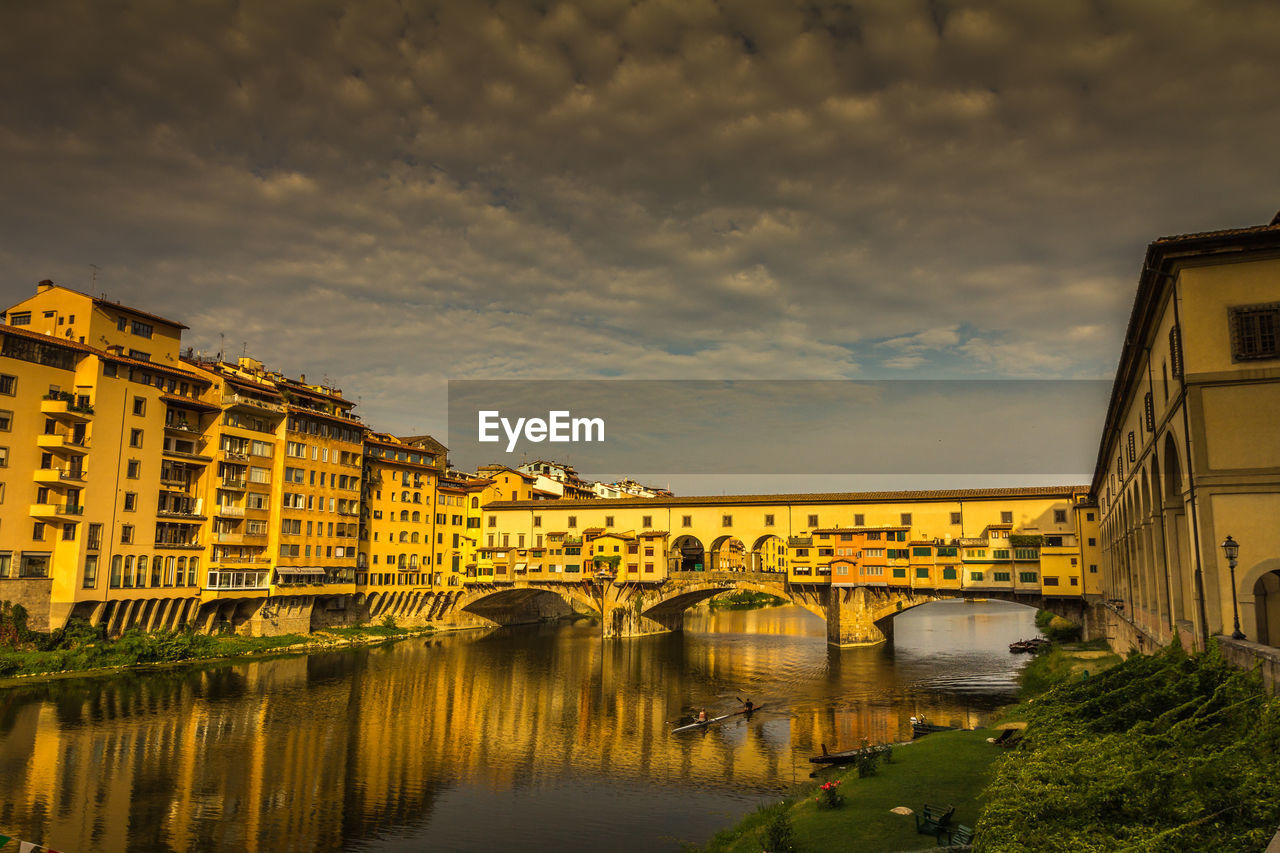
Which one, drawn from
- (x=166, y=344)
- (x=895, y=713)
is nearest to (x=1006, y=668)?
(x=895, y=713)

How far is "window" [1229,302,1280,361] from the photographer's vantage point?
21641 mm

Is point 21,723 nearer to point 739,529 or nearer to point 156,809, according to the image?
point 156,809

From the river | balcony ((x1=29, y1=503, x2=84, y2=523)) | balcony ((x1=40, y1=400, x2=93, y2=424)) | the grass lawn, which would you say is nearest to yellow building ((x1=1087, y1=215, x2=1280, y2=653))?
the grass lawn

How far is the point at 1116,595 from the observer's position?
52.3 meters

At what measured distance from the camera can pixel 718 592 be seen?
84312mm

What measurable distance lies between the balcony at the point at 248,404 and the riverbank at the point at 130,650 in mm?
17724

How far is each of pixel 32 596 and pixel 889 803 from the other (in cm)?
5417

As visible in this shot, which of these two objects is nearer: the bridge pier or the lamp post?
the lamp post

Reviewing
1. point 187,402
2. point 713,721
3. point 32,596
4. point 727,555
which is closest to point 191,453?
point 187,402

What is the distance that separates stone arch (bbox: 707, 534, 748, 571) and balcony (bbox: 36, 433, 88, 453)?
56.7 m

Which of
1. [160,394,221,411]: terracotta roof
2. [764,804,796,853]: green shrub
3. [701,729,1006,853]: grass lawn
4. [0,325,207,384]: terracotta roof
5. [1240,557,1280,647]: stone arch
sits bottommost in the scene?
[701,729,1006,853]: grass lawn

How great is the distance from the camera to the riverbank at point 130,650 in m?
48.6

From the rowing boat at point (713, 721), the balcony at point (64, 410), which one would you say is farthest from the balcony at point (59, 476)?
the rowing boat at point (713, 721)

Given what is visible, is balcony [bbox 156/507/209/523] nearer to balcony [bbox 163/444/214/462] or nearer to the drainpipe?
balcony [bbox 163/444/214/462]
